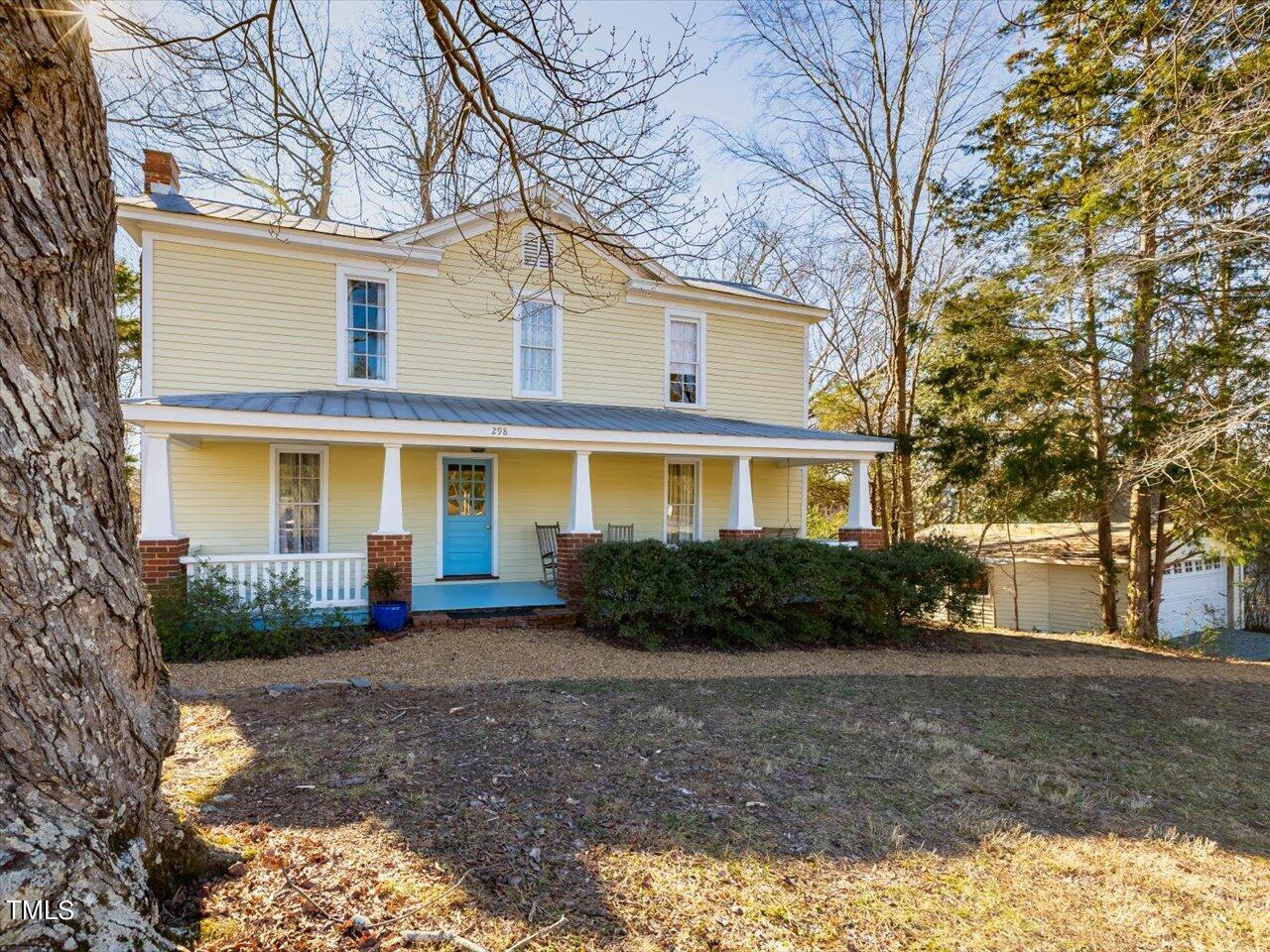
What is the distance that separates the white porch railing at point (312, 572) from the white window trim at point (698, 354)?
20.9 feet

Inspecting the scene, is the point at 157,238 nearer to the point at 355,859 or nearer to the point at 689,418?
the point at 689,418

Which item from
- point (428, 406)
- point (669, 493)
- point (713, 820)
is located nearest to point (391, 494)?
point (428, 406)

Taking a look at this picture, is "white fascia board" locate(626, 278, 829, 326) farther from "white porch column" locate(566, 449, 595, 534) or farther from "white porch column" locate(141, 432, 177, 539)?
"white porch column" locate(141, 432, 177, 539)

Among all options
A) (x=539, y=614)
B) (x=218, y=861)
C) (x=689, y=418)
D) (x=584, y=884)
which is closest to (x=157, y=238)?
(x=539, y=614)

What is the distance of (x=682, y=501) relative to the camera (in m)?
13.0

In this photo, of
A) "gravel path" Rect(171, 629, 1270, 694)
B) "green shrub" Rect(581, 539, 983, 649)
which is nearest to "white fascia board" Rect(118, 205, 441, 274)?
"gravel path" Rect(171, 629, 1270, 694)

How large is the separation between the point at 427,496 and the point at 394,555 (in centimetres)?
242

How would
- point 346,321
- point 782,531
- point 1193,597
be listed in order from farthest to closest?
point 1193,597, point 782,531, point 346,321

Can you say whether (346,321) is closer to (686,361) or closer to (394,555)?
(394,555)

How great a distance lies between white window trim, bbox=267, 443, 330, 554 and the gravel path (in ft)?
10.1

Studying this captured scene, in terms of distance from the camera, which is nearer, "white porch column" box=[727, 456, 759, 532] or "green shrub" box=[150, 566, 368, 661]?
"green shrub" box=[150, 566, 368, 661]

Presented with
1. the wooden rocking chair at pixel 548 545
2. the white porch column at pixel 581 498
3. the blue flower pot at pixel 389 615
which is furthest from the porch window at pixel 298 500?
the white porch column at pixel 581 498

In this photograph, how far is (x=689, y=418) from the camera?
12156 millimetres

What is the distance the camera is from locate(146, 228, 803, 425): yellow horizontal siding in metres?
9.38
